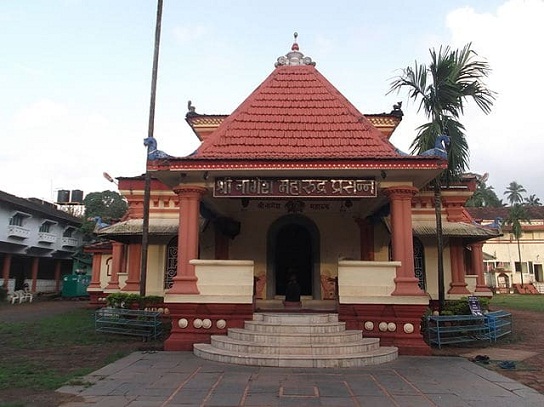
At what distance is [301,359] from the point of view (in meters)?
7.42

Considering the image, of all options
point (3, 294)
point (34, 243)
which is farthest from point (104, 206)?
point (3, 294)

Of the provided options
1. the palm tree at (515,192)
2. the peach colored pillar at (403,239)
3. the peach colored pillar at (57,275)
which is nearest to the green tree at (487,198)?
the palm tree at (515,192)

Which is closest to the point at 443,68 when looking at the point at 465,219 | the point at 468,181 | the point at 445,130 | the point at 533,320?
the point at 445,130

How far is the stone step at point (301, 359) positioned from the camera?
742cm

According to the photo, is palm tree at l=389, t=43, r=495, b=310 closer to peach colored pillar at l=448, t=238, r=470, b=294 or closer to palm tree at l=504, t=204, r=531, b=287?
peach colored pillar at l=448, t=238, r=470, b=294

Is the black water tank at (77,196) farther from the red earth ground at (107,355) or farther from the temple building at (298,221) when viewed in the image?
the red earth ground at (107,355)

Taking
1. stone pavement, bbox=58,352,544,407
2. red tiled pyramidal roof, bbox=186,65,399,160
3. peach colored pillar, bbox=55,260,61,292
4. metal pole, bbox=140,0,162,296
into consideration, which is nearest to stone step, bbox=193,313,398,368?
stone pavement, bbox=58,352,544,407

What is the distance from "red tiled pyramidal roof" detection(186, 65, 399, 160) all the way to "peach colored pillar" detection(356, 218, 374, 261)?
2.75 meters

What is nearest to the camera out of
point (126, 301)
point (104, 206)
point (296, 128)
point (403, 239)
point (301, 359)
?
point (301, 359)

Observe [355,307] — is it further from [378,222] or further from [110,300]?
[110,300]

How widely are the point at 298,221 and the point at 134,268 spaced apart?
206 inches

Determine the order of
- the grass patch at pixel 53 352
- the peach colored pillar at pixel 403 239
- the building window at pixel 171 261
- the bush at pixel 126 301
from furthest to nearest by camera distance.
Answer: the building window at pixel 171 261 → the bush at pixel 126 301 → the peach colored pillar at pixel 403 239 → the grass patch at pixel 53 352

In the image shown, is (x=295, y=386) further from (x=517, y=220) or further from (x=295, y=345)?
(x=517, y=220)

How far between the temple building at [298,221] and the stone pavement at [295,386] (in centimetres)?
141
